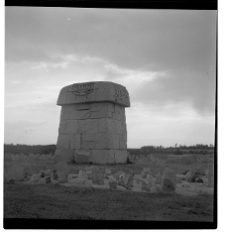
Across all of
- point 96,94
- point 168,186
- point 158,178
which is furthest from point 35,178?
point 96,94

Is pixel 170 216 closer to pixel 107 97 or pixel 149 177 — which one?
pixel 149 177

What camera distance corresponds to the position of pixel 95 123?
18.4 ft

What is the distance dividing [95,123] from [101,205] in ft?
7.06

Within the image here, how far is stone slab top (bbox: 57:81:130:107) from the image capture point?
520cm

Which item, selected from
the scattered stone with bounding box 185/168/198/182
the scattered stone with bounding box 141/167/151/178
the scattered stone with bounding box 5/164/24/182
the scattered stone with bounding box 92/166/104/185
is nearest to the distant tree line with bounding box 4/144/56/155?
the scattered stone with bounding box 5/164/24/182

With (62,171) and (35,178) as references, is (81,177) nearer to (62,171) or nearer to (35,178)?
(62,171)

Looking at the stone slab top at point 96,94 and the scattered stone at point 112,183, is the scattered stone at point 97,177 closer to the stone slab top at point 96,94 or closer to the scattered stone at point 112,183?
the scattered stone at point 112,183

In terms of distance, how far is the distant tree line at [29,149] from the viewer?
12.6 ft

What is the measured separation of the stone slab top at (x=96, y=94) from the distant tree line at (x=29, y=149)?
92 centimetres

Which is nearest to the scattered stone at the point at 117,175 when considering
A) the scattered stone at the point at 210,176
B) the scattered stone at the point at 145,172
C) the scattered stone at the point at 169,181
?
the scattered stone at the point at 145,172

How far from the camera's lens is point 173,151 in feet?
13.9

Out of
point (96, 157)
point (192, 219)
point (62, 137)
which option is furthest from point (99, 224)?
point (62, 137)

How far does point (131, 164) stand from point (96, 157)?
32.8 inches

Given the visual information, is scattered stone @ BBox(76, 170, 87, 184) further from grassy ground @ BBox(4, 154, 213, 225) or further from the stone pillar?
the stone pillar
